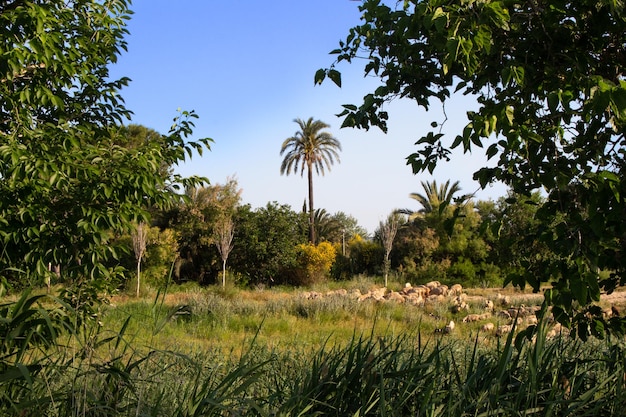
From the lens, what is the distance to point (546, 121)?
2.68 m

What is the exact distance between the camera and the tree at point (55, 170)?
4.48 meters

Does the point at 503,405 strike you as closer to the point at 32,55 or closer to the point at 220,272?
the point at 32,55

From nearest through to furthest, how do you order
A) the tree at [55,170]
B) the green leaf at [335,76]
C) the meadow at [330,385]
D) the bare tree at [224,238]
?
the meadow at [330,385] < the green leaf at [335,76] < the tree at [55,170] < the bare tree at [224,238]

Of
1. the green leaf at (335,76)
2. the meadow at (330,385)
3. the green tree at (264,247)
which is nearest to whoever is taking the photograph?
the meadow at (330,385)

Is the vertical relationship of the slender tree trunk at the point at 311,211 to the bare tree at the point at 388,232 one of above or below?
above

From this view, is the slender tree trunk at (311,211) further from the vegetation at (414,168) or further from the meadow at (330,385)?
the meadow at (330,385)

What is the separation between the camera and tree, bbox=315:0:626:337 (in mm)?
2156

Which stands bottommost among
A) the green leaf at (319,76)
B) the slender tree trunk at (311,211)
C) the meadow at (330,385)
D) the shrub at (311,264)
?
A: the meadow at (330,385)

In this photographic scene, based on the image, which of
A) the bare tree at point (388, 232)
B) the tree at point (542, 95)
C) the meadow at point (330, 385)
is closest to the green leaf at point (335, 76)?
the tree at point (542, 95)

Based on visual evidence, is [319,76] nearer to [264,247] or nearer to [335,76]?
[335,76]

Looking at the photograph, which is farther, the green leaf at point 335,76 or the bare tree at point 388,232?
the bare tree at point 388,232

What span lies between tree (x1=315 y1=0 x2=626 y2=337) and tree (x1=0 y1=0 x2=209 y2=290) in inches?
108

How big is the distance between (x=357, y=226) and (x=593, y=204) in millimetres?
50344

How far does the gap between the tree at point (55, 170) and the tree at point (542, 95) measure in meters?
2.73
